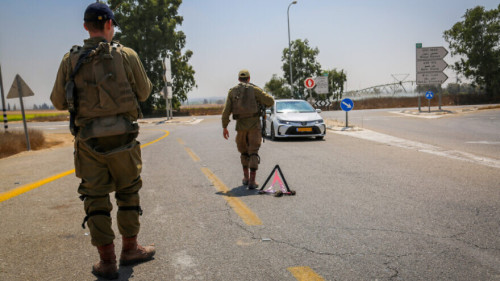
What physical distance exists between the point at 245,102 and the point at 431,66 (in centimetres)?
3117

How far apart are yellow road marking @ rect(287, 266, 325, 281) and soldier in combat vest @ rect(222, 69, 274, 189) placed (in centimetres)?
344

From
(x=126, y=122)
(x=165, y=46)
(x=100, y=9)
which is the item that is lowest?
(x=126, y=122)

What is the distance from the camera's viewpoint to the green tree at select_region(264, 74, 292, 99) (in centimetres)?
8344

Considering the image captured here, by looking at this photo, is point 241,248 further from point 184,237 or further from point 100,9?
point 100,9

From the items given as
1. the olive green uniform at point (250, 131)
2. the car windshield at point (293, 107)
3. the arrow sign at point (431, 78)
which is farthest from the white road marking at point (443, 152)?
the arrow sign at point (431, 78)

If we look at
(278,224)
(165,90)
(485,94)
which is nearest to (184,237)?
(278,224)

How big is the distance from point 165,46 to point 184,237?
1896 inches

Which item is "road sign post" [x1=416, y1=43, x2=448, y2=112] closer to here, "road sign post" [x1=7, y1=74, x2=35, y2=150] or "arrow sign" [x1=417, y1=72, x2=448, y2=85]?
"arrow sign" [x1=417, y1=72, x2=448, y2=85]

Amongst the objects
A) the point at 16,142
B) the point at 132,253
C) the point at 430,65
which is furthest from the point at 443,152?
the point at 430,65

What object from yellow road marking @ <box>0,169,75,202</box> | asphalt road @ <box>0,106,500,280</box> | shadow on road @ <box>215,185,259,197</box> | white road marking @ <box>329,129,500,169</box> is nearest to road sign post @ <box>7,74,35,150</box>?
asphalt road @ <box>0,106,500,280</box>

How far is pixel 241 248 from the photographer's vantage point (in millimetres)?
3914

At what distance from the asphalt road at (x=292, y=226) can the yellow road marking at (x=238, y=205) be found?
0.09 feet

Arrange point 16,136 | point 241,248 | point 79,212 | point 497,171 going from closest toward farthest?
1. point 241,248
2. point 79,212
3. point 497,171
4. point 16,136

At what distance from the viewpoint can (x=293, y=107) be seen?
1688 centimetres
